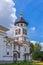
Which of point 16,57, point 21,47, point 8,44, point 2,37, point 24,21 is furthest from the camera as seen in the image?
point 24,21

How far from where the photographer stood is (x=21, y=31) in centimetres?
5662

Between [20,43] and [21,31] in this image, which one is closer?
[20,43]

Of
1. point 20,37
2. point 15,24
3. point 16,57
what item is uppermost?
point 15,24

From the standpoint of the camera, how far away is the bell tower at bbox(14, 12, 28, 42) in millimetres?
56719

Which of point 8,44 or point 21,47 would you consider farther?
point 21,47

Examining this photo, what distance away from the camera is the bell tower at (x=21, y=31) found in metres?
56.7

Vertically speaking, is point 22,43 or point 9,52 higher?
point 22,43

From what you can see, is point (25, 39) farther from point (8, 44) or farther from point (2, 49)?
point (2, 49)

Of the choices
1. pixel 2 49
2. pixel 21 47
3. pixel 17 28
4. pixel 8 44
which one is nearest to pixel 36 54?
pixel 21 47

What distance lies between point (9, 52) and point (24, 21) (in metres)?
17.0

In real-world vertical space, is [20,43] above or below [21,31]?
below

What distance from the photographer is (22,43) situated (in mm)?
55062

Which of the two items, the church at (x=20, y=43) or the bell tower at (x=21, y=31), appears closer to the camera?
the church at (x=20, y=43)

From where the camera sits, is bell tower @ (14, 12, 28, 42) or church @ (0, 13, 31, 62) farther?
bell tower @ (14, 12, 28, 42)
